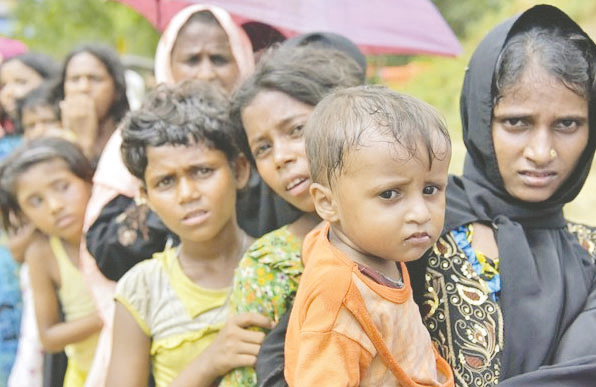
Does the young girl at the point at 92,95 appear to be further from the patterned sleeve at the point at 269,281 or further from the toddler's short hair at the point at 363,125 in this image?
the toddler's short hair at the point at 363,125

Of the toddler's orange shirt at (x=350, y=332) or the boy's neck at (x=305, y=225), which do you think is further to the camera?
the boy's neck at (x=305, y=225)

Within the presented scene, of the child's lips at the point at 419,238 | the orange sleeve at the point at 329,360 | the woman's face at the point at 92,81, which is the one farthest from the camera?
the woman's face at the point at 92,81

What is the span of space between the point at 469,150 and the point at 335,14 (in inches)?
74.4

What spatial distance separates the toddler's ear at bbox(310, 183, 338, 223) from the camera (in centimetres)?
189

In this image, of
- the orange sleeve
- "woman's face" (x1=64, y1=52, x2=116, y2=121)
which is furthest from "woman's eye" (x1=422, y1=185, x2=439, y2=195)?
"woman's face" (x1=64, y1=52, x2=116, y2=121)

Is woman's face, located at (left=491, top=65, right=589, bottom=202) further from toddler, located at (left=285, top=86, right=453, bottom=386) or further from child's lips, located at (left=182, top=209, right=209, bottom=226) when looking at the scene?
child's lips, located at (left=182, top=209, right=209, bottom=226)

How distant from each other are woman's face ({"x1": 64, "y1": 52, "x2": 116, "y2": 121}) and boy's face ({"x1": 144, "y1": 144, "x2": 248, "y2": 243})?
209 centimetres

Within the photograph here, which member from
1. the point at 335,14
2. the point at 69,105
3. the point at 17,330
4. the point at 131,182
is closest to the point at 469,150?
the point at 131,182

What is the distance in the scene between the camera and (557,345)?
7.04 feet

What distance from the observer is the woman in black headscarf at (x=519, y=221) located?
2094mm

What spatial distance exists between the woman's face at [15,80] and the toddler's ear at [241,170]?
12.4 feet

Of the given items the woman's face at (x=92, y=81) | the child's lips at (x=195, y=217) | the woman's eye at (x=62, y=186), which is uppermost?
the child's lips at (x=195, y=217)

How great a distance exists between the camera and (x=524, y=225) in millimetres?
2375

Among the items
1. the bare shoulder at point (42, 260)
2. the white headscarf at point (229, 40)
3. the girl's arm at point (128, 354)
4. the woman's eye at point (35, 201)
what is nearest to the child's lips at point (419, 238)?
the girl's arm at point (128, 354)
